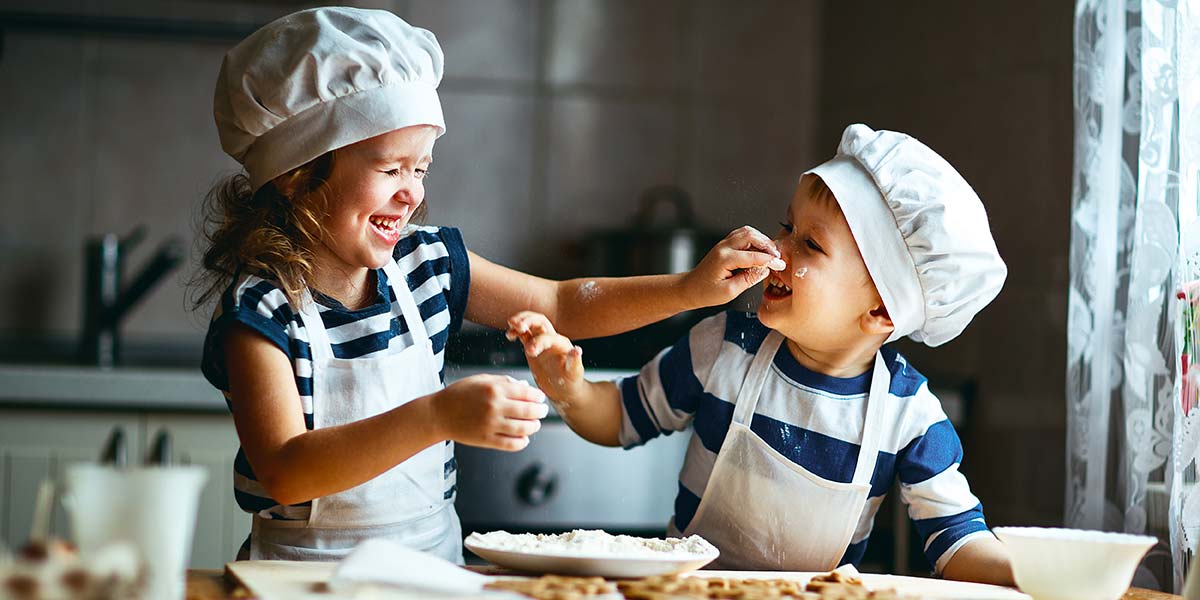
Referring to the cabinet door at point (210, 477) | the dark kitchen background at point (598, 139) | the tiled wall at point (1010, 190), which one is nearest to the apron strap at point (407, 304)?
the dark kitchen background at point (598, 139)

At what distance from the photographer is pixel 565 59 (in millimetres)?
2246

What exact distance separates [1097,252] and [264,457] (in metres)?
0.94

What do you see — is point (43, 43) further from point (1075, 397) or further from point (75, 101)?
point (1075, 397)

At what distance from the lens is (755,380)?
1.15m

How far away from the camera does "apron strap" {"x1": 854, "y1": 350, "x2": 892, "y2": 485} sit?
42.5 inches

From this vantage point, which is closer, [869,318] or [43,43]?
[869,318]

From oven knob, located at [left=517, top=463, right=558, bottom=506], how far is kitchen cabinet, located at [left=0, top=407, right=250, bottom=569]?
39cm

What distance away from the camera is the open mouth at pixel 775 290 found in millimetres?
1123

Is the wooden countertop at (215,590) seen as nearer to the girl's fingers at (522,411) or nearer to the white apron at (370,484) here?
the white apron at (370,484)

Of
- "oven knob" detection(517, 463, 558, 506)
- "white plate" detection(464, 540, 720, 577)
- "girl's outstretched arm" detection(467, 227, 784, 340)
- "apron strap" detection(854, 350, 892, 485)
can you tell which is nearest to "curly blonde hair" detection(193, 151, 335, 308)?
"girl's outstretched arm" detection(467, 227, 784, 340)

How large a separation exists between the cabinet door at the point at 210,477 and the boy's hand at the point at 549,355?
68cm

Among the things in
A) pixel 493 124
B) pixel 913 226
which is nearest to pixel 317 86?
pixel 913 226

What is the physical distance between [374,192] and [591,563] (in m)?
0.38

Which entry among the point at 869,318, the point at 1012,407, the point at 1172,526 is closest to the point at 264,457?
the point at 869,318
